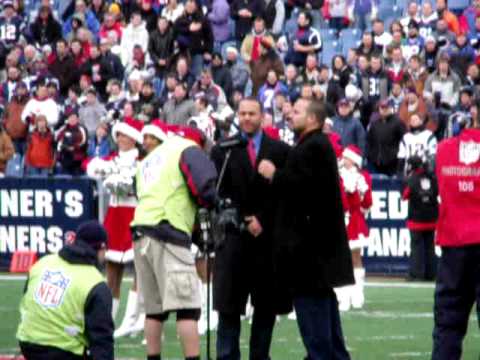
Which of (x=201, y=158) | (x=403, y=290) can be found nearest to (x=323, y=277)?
(x=201, y=158)

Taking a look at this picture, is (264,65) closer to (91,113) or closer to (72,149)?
(91,113)

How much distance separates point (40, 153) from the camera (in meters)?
27.2

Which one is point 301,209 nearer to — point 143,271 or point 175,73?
point 143,271

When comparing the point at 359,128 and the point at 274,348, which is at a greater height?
the point at 359,128

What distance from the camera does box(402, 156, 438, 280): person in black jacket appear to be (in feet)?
72.2

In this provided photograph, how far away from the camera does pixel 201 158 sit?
41.9 ft

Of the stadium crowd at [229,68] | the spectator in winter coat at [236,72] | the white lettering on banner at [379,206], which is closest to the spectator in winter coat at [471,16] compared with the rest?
the stadium crowd at [229,68]

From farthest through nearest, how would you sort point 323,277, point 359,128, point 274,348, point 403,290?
point 359,128 → point 403,290 → point 274,348 → point 323,277

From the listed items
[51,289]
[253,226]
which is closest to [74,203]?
[253,226]

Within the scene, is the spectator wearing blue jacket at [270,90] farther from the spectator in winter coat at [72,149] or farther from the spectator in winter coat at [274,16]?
the spectator in winter coat at [72,149]

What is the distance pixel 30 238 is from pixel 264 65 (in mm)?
5829

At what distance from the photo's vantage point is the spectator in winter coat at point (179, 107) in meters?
26.2

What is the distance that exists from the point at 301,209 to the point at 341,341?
1066mm

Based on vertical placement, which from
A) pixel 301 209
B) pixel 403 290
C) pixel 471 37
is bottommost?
pixel 403 290
